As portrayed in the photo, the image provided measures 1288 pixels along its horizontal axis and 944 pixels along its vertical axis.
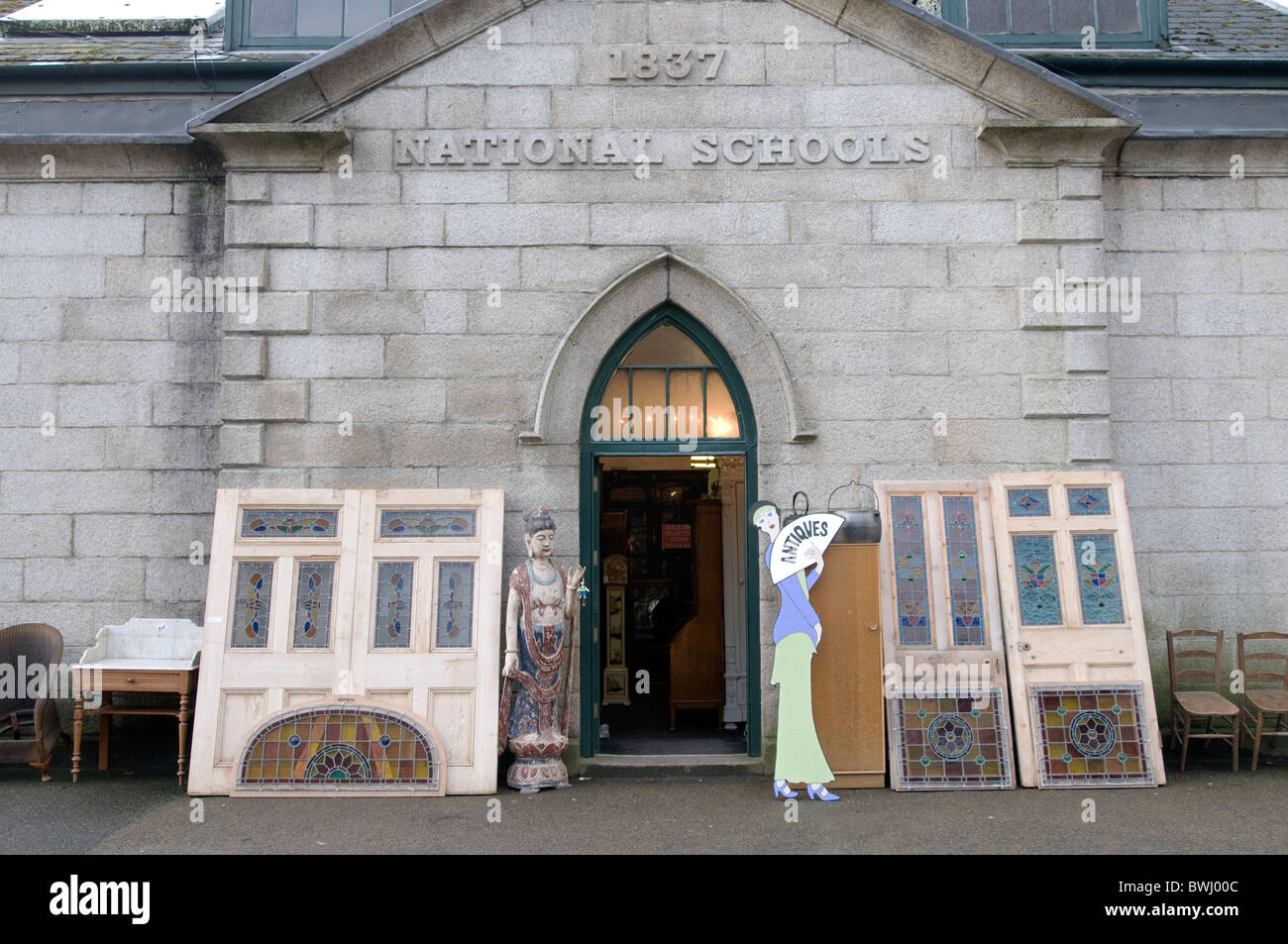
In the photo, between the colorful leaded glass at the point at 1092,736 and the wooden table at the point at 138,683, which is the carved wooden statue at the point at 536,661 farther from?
the colorful leaded glass at the point at 1092,736

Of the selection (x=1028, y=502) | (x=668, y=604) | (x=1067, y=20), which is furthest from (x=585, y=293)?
(x=1067, y=20)

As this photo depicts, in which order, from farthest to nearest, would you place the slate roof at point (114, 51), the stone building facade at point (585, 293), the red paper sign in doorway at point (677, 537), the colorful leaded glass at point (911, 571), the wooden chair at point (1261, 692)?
the red paper sign in doorway at point (677, 537) → the slate roof at point (114, 51) → the stone building facade at point (585, 293) → the wooden chair at point (1261, 692) → the colorful leaded glass at point (911, 571)

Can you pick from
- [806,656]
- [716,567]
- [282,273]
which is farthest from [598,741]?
[282,273]

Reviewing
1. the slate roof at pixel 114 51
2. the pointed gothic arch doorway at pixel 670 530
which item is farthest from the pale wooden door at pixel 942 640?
the slate roof at pixel 114 51

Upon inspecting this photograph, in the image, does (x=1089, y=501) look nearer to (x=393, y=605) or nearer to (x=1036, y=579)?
(x=1036, y=579)

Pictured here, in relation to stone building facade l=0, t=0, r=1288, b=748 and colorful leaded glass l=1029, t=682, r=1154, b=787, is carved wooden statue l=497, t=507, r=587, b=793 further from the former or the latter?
colorful leaded glass l=1029, t=682, r=1154, b=787

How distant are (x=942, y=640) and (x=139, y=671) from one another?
5.85m

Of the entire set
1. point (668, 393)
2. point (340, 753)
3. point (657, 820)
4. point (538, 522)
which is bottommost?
point (657, 820)

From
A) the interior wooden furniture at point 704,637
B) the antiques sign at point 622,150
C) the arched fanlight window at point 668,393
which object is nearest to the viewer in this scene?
the antiques sign at point 622,150

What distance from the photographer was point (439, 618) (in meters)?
7.31

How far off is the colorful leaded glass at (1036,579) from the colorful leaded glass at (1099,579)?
18cm

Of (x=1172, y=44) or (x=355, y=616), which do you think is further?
(x=1172, y=44)

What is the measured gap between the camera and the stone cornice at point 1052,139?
7824 millimetres

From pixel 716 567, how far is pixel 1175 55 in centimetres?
635
